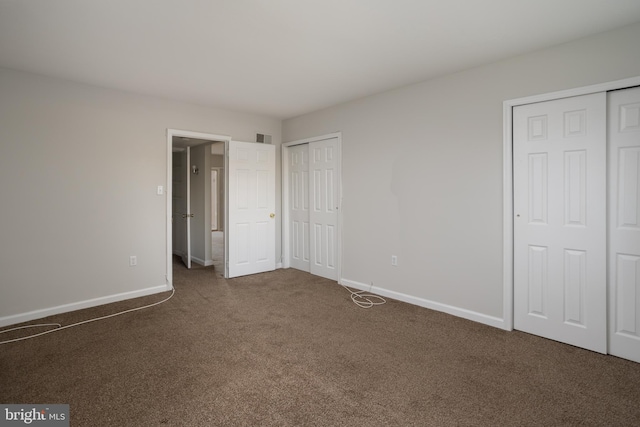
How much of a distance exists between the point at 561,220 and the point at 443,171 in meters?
1.15

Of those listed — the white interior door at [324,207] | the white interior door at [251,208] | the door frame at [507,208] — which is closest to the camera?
the door frame at [507,208]

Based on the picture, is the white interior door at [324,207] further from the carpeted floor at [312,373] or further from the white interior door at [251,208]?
the carpeted floor at [312,373]

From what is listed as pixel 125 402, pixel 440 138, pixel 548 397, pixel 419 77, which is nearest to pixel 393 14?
pixel 419 77

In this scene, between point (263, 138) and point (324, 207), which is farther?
point (263, 138)

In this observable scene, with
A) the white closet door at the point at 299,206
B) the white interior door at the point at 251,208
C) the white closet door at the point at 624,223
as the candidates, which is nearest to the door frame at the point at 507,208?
the white closet door at the point at 624,223

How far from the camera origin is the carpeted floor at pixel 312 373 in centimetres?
193

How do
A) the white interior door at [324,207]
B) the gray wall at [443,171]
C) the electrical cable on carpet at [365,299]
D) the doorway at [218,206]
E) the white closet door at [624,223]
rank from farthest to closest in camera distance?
the doorway at [218,206]
the white interior door at [324,207]
the electrical cable on carpet at [365,299]
the gray wall at [443,171]
the white closet door at [624,223]

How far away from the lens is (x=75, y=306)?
3691mm

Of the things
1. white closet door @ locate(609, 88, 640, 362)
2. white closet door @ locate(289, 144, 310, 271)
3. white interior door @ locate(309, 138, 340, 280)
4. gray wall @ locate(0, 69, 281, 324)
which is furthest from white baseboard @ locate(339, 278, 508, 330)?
gray wall @ locate(0, 69, 281, 324)

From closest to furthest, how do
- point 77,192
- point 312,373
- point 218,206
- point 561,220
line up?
point 312,373 → point 561,220 → point 77,192 → point 218,206

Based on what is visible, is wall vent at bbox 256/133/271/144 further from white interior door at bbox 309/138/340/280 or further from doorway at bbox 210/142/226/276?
doorway at bbox 210/142/226/276

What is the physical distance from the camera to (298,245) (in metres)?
5.55

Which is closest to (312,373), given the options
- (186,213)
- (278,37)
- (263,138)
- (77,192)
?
(278,37)

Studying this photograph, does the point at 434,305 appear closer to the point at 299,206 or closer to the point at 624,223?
the point at 624,223
